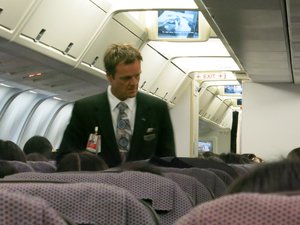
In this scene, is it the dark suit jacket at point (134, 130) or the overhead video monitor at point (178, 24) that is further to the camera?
the overhead video monitor at point (178, 24)

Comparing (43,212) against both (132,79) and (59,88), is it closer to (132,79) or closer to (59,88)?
(132,79)

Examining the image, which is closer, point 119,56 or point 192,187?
point 192,187

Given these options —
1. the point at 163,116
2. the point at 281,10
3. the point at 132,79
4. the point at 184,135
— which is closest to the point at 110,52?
the point at 132,79

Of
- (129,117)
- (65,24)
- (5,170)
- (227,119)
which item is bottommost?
(5,170)

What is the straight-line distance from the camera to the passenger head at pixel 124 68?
4.14 metres

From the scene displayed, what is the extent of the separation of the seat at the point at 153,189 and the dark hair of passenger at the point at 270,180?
1.23 metres

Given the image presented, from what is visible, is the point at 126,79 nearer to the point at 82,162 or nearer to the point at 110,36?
the point at 82,162

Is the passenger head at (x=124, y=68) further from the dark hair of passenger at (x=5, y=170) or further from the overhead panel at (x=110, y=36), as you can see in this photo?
the overhead panel at (x=110, y=36)

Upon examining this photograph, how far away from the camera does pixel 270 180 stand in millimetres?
1388

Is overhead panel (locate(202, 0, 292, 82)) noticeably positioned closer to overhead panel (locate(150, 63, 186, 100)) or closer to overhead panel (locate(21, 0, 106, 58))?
overhead panel (locate(21, 0, 106, 58))

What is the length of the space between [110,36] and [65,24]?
183cm

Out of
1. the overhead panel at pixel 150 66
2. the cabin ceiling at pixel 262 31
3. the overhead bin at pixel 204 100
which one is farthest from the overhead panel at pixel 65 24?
the overhead bin at pixel 204 100

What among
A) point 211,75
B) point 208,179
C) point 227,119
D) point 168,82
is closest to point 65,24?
point 208,179

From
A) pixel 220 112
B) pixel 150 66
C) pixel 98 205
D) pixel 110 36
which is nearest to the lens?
pixel 98 205
